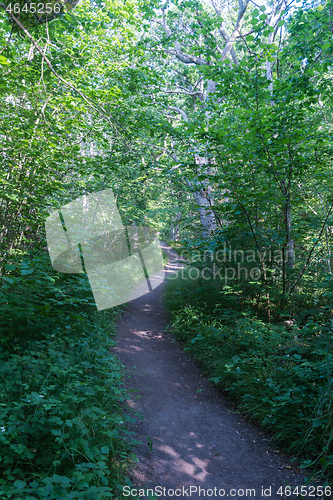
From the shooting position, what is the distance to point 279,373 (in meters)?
3.85

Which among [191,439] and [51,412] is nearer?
[51,412]

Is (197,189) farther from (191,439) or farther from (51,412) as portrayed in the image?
(51,412)

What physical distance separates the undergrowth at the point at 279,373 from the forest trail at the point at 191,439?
25 centimetres

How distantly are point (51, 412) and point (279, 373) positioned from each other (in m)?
3.00

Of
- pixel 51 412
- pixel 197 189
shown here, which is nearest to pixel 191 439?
pixel 51 412

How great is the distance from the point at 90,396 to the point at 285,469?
2.25 meters

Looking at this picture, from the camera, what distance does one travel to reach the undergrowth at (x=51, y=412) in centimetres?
197

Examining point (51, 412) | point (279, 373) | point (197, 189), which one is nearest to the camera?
point (51, 412)

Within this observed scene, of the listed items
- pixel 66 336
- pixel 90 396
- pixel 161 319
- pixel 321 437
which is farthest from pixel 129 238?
pixel 321 437

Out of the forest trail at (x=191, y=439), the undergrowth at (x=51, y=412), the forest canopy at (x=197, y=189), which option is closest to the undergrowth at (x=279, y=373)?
the forest canopy at (x=197, y=189)

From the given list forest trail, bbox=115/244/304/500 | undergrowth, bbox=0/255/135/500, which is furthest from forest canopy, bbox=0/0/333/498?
forest trail, bbox=115/244/304/500

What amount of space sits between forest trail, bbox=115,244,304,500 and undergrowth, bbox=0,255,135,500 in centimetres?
39

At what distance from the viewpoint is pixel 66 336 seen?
13.4 ft

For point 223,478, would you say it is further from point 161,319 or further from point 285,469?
point 161,319
